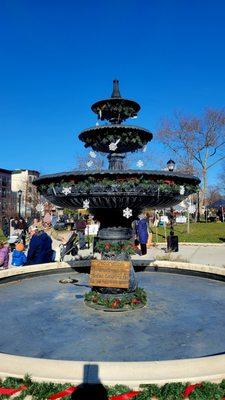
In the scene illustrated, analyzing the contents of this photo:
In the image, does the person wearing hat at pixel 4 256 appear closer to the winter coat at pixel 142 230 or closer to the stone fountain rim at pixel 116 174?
the stone fountain rim at pixel 116 174

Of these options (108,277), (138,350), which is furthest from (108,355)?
(108,277)

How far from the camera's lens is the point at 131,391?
3439mm

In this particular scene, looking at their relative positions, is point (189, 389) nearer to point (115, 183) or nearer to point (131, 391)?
point (131, 391)

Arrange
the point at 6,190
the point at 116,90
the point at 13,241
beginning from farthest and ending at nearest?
the point at 6,190 → the point at 13,241 → the point at 116,90

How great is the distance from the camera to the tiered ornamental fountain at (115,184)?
19.0ft

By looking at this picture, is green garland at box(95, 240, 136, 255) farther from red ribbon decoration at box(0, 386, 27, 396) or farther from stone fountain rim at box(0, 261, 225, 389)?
red ribbon decoration at box(0, 386, 27, 396)

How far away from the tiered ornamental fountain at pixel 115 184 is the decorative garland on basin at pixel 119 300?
0.10 meters

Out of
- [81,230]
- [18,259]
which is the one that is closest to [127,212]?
[18,259]

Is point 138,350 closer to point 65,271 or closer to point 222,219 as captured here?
point 65,271

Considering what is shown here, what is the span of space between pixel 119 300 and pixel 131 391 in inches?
119

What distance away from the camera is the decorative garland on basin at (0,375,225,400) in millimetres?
3373

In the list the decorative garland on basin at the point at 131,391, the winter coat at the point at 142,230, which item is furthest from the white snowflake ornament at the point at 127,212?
the winter coat at the point at 142,230

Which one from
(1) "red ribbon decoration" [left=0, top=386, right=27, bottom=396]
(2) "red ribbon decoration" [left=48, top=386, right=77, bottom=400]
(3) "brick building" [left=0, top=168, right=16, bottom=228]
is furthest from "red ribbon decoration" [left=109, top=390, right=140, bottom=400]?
(3) "brick building" [left=0, top=168, right=16, bottom=228]

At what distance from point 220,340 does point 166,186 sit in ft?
7.89
